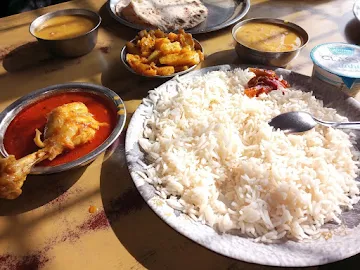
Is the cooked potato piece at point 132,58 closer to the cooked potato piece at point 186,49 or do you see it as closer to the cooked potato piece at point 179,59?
the cooked potato piece at point 179,59

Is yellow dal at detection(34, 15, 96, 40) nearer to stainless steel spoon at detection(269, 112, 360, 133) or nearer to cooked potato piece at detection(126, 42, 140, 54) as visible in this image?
cooked potato piece at detection(126, 42, 140, 54)

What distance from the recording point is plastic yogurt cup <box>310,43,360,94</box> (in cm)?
163

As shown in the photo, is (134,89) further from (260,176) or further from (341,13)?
(341,13)

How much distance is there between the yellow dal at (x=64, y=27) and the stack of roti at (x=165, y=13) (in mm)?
340

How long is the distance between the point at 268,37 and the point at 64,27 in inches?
57.1

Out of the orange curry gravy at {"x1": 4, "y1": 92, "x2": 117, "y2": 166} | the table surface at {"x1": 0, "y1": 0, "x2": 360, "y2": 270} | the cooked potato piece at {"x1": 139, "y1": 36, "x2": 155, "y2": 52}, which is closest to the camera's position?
the table surface at {"x1": 0, "y1": 0, "x2": 360, "y2": 270}

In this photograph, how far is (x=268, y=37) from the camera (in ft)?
7.10

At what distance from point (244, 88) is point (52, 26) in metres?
1.44

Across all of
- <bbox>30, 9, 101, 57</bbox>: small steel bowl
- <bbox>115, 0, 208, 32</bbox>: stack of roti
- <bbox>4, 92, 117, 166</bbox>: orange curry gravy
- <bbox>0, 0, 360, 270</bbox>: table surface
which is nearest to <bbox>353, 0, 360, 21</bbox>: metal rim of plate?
<bbox>0, 0, 360, 270</bbox>: table surface

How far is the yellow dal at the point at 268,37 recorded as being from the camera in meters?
2.07

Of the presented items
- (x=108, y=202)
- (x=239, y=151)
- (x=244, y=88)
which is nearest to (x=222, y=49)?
(x=244, y=88)

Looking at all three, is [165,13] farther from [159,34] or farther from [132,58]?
[132,58]

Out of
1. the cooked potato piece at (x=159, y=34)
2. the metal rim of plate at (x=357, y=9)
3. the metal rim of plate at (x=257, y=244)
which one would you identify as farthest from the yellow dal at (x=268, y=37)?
the metal rim of plate at (x=257, y=244)

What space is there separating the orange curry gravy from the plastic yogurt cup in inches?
45.7
